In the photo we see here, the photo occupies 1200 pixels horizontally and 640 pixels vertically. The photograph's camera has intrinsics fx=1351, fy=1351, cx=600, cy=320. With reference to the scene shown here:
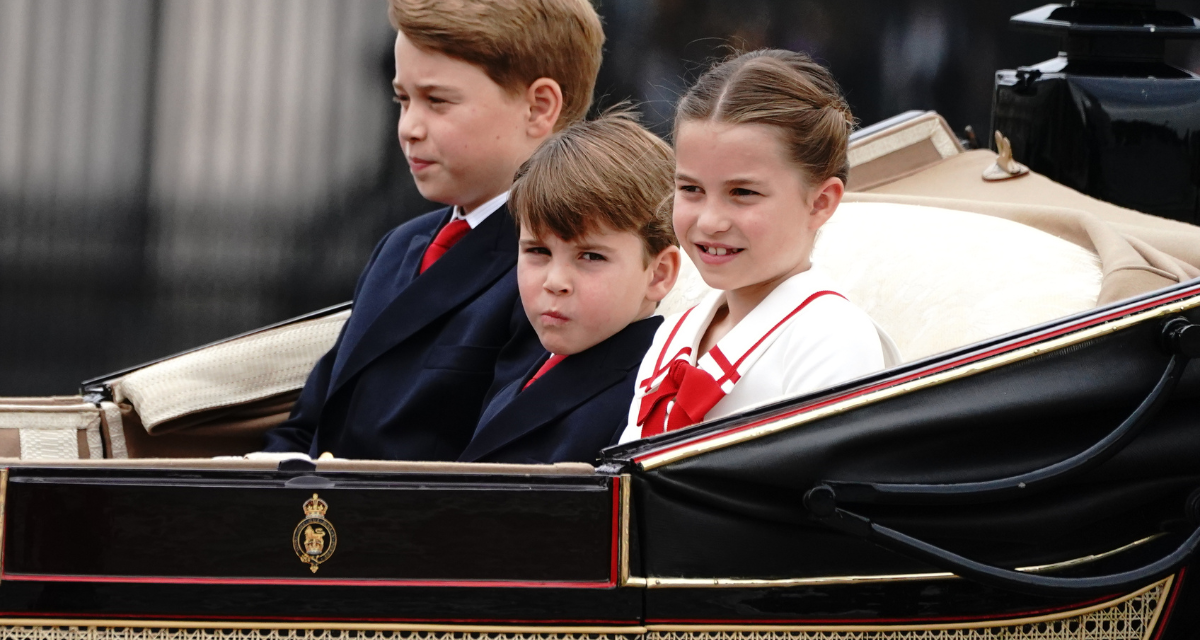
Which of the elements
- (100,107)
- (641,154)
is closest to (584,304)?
(641,154)

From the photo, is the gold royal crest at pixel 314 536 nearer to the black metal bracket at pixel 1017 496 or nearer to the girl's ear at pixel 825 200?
the black metal bracket at pixel 1017 496

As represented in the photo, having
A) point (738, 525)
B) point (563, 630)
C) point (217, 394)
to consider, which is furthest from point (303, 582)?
point (217, 394)

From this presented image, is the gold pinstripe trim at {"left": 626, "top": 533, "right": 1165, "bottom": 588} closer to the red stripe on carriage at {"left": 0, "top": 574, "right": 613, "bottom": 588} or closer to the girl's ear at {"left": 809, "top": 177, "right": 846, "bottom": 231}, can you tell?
the red stripe on carriage at {"left": 0, "top": 574, "right": 613, "bottom": 588}

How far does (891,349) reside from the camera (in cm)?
138

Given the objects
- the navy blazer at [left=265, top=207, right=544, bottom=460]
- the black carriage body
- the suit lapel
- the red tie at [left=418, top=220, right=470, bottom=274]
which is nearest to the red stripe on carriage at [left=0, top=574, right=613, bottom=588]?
the black carriage body

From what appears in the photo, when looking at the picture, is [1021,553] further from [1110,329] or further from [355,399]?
[355,399]

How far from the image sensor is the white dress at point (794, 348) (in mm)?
1290

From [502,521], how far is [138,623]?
0.32 metres

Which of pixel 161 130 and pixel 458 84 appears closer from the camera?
pixel 458 84

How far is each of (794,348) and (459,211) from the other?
28.6 inches

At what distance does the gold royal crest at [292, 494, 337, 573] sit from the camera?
3.80 ft

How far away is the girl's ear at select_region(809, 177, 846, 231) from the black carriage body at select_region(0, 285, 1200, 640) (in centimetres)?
24

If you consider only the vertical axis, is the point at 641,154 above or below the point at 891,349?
above

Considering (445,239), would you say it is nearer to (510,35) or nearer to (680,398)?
(510,35)
